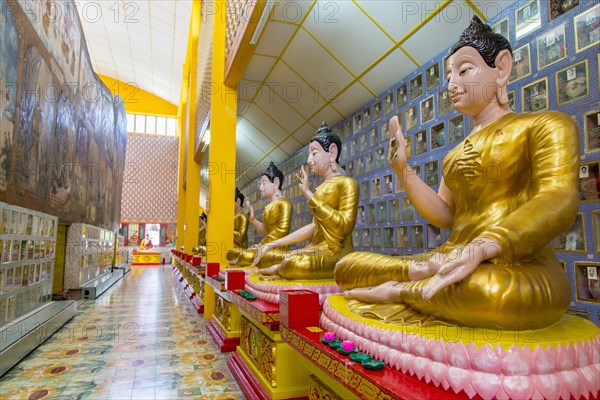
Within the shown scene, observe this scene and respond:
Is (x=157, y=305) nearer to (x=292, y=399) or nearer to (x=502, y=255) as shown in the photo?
(x=292, y=399)

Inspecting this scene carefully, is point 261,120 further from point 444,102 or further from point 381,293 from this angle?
point 381,293

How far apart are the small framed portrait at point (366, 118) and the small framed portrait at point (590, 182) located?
8.97 feet

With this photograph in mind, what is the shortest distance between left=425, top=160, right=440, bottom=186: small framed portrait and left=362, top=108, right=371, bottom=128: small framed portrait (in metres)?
1.19

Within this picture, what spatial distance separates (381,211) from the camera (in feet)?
15.2

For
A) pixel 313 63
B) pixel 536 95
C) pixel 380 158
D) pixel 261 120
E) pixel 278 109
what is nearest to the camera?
pixel 536 95

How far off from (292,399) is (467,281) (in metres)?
1.64

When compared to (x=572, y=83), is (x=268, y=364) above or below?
below

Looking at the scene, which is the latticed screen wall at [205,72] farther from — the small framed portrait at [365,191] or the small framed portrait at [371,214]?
the small framed portrait at [371,214]

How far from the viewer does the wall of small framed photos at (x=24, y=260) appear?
4.06 metres

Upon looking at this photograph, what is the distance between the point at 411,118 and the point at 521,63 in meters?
1.36

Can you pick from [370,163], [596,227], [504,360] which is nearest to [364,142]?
[370,163]

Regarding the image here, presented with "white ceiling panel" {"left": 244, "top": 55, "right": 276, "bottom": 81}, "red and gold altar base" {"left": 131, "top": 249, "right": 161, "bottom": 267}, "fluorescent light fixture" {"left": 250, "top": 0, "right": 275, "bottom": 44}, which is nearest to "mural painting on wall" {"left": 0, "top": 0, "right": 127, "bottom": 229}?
"fluorescent light fixture" {"left": 250, "top": 0, "right": 275, "bottom": 44}

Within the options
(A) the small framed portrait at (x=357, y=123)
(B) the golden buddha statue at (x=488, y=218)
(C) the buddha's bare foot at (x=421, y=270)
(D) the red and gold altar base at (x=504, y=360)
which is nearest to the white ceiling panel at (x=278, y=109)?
(A) the small framed portrait at (x=357, y=123)

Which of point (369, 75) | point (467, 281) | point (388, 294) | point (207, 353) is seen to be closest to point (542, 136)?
point (467, 281)
